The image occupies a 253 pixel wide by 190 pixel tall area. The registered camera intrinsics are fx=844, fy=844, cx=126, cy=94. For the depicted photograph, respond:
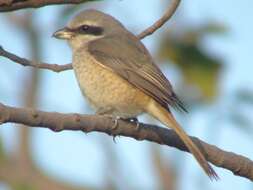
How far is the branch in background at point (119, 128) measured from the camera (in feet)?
9.28

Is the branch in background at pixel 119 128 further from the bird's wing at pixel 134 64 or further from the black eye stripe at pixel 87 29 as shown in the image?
the black eye stripe at pixel 87 29

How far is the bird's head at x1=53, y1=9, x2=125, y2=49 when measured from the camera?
14.7 ft

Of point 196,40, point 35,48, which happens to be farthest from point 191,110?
point 35,48

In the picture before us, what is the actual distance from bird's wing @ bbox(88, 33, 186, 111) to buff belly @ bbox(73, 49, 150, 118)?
0.03 metres

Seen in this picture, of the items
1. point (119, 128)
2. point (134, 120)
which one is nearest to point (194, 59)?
Answer: point (134, 120)

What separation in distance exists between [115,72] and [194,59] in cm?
62

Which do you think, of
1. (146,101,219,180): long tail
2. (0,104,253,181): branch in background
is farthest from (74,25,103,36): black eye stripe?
(0,104,253,181): branch in background

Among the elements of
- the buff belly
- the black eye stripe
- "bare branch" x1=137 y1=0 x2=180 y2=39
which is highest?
"bare branch" x1=137 y1=0 x2=180 y2=39

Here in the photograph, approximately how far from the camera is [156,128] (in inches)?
136

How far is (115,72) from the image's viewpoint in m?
4.14

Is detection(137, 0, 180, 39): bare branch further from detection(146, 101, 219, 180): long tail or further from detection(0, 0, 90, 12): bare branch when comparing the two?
detection(0, 0, 90, 12): bare branch

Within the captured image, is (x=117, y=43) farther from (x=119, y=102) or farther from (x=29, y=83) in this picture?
(x=29, y=83)

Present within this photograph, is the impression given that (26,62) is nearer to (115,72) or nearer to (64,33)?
(115,72)

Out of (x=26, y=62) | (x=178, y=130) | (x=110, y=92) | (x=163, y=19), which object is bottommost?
(x=110, y=92)
